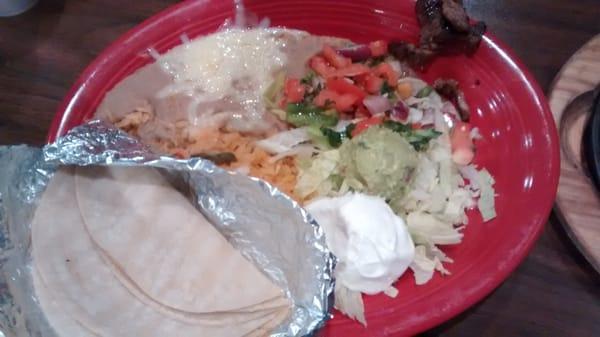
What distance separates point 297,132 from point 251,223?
0.41 meters

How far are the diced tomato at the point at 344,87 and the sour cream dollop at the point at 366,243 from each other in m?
0.34

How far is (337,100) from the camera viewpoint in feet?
5.34

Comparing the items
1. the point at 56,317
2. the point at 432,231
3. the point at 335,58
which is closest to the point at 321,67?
the point at 335,58

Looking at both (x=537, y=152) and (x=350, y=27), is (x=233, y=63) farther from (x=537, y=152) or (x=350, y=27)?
(x=537, y=152)

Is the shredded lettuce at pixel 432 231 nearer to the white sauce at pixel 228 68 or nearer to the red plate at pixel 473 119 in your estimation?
the red plate at pixel 473 119

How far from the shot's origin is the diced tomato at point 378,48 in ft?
5.53

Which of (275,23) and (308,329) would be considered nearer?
(308,329)

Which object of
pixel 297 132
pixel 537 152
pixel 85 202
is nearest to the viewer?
pixel 85 202

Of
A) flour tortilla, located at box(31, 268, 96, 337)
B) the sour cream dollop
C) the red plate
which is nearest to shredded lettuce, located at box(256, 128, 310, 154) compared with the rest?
the sour cream dollop

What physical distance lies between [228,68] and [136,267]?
702 millimetres

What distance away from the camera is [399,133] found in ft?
5.15

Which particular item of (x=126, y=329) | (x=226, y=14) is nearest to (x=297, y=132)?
(x=226, y=14)

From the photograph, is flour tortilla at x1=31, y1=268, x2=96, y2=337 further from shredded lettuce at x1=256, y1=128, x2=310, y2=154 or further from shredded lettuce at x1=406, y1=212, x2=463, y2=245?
shredded lettuce at x1=406, y1=212, x2=463, y2=245

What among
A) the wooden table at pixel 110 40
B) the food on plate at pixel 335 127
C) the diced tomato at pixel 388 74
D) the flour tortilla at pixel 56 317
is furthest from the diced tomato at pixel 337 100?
the flour tortilla at pixel 56 317
